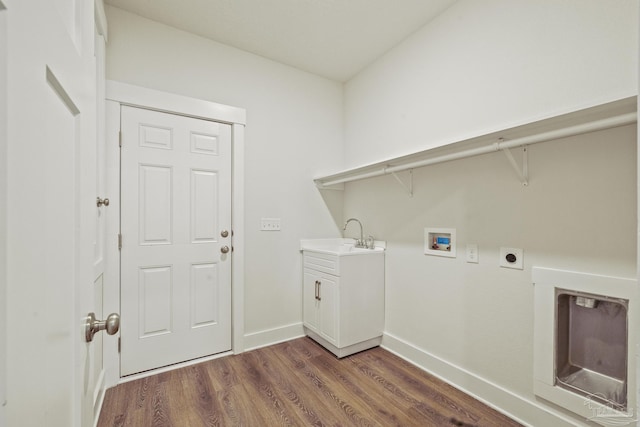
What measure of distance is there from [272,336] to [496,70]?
267 cm

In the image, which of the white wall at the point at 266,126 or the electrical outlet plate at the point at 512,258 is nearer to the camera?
the electrical outlet plate at the point at 512,258

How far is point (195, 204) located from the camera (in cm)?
234

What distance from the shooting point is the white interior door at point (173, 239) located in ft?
6.93

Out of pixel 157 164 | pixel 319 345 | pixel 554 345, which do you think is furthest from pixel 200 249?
pixel 554 345

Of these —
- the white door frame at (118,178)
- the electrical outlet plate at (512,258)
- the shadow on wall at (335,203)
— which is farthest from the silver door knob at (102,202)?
the electrical outlet plate at (512,258)

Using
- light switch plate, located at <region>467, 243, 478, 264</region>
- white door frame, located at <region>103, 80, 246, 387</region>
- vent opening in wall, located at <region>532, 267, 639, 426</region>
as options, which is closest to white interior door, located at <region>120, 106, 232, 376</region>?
white door frame, located at <region>103, 80, 246, 387</region>

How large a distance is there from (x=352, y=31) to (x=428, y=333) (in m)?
2.44

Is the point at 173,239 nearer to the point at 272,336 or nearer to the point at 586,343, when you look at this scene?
the point at 272,336

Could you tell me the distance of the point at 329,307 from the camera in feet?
8.00

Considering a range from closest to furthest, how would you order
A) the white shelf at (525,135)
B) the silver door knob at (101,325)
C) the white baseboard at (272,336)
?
the silver door knob at (101,325) → the white shelf at (525,135) → the white baseboard at (272,336)

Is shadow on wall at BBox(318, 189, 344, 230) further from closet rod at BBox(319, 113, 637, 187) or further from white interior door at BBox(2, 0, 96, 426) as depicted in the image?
white interior door at BBox(2, 0, 96, 426)

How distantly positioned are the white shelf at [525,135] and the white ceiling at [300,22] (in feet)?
3.56

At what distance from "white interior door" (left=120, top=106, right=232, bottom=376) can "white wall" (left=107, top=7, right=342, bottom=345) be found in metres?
0.24

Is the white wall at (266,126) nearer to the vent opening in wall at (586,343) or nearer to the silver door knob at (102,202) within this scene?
the silver door knob at (102,202)
